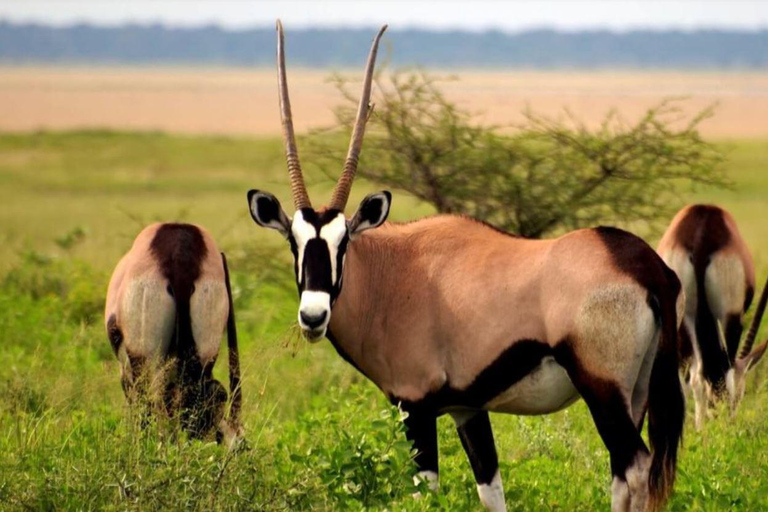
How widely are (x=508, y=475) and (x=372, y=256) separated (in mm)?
1492

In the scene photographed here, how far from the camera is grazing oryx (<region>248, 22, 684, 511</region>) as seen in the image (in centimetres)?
672

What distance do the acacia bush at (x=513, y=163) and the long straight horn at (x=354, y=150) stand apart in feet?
15.3

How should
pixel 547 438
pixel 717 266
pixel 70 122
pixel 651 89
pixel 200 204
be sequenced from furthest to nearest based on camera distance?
pixel 651 89 < pixel 70 122 < pixel 200 204 < pixel 717 266 < pixel 547 438

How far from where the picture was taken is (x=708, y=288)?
10.5 metres

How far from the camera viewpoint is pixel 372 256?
7.80 metres

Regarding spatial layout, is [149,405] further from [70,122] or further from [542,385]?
[70,122]

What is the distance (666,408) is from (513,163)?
20.7ft

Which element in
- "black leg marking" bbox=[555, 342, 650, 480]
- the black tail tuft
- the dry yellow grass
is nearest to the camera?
"black leg marking" bbox=[555, 342, 650, 480]

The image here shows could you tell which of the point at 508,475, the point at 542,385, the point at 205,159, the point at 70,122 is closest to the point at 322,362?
the point at 508,475

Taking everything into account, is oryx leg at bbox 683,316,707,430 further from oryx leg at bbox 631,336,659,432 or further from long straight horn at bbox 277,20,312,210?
long straight horn at bbox 277,20,312,210

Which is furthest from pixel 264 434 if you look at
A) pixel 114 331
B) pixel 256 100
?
pixel 256 100

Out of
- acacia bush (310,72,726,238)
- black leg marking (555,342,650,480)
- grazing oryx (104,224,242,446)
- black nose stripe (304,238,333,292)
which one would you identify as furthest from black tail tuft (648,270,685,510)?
acacia bush (310,72,726,238)

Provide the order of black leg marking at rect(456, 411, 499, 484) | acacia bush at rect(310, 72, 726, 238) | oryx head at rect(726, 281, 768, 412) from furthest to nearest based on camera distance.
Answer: acacia bush at rect(310, 72, 726, 238)
oryx head at rect(726, 281, 768, 412)
black leg marking at rect(456, 411, 499, 484)

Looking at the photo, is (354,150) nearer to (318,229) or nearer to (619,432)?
(318,229)
